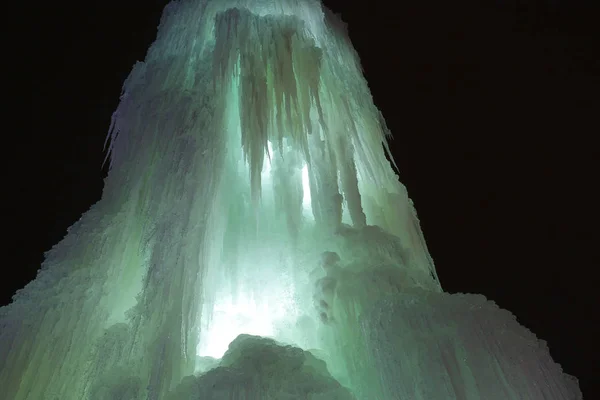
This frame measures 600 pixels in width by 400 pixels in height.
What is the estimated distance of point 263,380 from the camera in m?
4.01

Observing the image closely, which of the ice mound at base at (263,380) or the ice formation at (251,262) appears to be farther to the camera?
the ice formation at (251,262)

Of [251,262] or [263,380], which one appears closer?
[263,380]

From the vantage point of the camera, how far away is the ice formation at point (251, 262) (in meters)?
4.12

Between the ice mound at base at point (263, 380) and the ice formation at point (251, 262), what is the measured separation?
0.01 meters

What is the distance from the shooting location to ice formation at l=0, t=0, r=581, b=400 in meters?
4.12

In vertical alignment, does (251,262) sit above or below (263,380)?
above

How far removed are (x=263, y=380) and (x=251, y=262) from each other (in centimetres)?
162

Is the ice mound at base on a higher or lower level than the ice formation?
lower

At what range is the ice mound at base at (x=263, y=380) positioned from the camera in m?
3.91

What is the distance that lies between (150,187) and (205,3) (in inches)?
128

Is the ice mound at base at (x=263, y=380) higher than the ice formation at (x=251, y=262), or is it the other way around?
the ice formation at (x=251, y=262)

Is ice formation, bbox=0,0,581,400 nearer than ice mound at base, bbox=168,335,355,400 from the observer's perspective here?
No

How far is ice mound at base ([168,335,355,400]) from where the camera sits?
154 inches

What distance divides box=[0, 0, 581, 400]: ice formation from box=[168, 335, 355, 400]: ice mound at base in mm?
13
